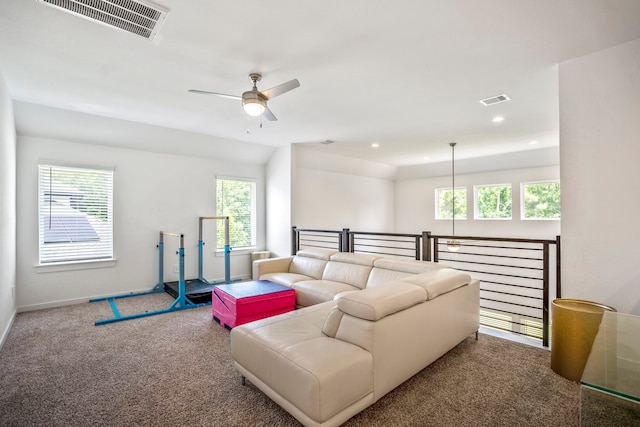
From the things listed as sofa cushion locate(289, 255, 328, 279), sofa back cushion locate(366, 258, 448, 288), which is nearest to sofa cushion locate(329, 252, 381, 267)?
sofa back cushion locate(366, 258, 448, 288)

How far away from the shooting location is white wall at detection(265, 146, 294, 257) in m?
6.14

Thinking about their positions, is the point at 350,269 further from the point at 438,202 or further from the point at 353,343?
the point at 438,202

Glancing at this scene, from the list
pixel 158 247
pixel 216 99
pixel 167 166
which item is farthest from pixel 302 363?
pixel 167 166

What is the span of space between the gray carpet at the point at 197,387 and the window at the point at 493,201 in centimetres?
515

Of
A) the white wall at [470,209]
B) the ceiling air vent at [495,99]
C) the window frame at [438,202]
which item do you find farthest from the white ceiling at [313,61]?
the window frame at [438,202]

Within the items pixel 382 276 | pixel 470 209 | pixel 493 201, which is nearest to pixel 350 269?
pixel 382 276

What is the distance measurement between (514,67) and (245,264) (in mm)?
5451

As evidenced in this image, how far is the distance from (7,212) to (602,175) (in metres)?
6.06

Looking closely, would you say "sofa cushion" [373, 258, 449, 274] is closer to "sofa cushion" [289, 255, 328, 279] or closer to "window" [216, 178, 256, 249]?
"sofa cushion" [289, 255, 328, 279]

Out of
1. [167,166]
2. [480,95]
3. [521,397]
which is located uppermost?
[480,95]

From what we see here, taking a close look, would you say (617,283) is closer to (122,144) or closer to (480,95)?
(480,95)

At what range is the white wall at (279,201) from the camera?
6141 millimetres

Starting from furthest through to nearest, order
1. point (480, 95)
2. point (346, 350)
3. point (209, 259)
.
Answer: point (209, 259) < point (480, 95) < point (346, 350)

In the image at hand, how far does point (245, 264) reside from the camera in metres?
6.43
